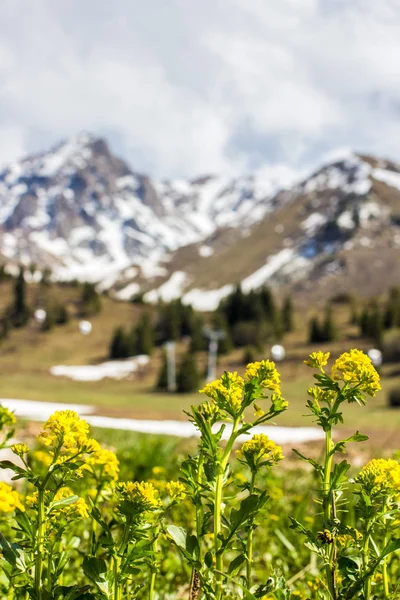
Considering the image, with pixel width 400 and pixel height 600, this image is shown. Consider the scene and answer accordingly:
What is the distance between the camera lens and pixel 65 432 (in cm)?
126

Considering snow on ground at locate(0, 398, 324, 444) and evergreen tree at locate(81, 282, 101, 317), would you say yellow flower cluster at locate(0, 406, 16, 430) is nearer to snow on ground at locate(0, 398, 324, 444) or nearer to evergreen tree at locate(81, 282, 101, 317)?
snow on ground at locate(0, 398, 324, 444)

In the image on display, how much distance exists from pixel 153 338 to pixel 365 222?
139678mm

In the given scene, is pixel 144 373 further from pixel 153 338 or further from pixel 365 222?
pixel 365 222

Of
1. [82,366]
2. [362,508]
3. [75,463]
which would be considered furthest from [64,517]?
[82,366]

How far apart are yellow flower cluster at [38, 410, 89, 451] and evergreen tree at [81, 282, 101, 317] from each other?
83.6 metres

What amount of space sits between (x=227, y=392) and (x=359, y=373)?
321 millimetres

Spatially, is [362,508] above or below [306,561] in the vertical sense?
above

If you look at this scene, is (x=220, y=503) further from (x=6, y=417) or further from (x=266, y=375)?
(x=6, y=417)

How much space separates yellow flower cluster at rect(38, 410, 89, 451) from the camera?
4.14 ft

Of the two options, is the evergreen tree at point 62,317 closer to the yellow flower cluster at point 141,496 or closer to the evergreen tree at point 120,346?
the evergreen tree at point 120,346

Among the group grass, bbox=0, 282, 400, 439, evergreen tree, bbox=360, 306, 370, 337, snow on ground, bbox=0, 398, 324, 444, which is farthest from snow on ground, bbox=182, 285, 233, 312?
snow on ground, bbox=0, 398, 324, 444

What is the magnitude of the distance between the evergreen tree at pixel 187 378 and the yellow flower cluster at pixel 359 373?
44.3m

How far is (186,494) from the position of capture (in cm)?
146

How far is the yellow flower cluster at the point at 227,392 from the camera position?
1.32 metres
